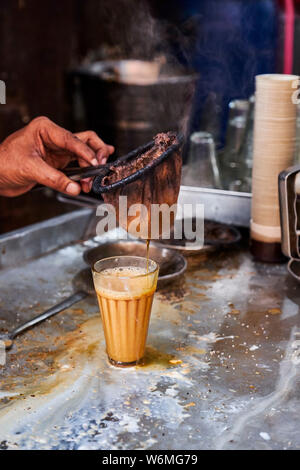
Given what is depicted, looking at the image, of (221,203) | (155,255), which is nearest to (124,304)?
(155,255)

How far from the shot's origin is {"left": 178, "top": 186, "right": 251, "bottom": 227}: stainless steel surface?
2342 millimetres

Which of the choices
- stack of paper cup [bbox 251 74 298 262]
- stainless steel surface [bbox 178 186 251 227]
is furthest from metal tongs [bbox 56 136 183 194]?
stainless steel surface [bbox 178 186 251 227]

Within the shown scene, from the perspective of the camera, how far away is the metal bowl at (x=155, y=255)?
71.7 inches

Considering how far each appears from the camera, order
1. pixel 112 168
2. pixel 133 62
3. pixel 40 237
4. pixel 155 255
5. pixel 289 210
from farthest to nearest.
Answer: pixel 133 62
pixel 40 237
pixel 155 255
pixel 289 210
pixel 112 168

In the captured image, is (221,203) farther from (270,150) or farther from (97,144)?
(97,144)

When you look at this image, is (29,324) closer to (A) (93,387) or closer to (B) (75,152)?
(A) (93,387)

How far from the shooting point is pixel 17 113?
5.02 metres

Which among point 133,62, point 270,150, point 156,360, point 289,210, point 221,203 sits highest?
point 133,62

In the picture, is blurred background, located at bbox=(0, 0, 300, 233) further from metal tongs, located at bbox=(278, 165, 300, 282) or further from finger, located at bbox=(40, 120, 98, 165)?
metal tongs, located at bbox=(278, 165, 300, 282)

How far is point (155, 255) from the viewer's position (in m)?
1.95

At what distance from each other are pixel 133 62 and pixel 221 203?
9.61 ft

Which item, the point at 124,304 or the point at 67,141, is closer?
the point at 124,304

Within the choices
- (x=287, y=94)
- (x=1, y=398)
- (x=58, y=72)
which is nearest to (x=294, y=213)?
(x=287, y=94)

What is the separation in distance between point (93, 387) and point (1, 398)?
0.21m
